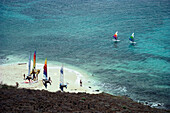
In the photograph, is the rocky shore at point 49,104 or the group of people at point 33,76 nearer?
the rocky shore at point 49,104

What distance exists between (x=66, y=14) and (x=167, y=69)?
58.7 meters

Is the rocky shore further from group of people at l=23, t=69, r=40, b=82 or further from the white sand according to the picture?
the white sand

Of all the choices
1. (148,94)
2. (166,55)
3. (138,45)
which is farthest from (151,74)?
(138,45)

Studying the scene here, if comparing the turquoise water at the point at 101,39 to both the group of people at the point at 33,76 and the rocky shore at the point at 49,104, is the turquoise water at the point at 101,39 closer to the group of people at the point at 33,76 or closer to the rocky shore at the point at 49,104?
the group of people at the point at 33,76

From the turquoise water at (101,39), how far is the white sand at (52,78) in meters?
4.19

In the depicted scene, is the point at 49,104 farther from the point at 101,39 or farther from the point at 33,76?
the point at 101,39

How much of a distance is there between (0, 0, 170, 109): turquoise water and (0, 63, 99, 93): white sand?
13.8 ft

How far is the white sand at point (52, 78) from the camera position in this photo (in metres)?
49.1

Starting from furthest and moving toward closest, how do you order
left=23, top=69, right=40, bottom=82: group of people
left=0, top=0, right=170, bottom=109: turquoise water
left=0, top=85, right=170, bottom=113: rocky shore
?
left=0, top=0, right=170, bottom=109: turquoise water
left=23, top=69, right=40, bottom=82: group of people
left=0, top=85, right=170, bottom=113: rocky shore

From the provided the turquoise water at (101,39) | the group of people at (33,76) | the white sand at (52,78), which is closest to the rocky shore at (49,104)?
the group of people at (33,76)

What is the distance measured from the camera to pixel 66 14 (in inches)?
4141

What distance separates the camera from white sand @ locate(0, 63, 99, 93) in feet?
161

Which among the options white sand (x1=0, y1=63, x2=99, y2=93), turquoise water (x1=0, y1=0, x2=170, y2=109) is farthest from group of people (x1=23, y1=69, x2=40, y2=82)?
turquoise water (x1=0, y1=0, x2=170, y2=109)

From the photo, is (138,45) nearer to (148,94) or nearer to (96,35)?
(96,35)
